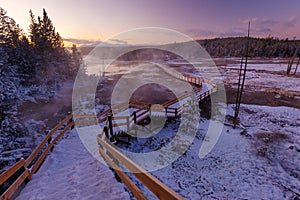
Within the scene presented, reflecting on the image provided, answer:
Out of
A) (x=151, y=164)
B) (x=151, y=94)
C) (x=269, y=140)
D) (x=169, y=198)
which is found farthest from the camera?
(x=151, y=94)

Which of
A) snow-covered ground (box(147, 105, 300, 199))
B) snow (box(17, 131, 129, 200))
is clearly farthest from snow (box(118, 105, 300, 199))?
snow (box(17, 131, 129, 200))

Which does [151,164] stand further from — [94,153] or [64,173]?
[64,173]

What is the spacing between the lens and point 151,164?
827 cm

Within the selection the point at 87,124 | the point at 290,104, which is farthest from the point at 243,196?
the point at 290,104

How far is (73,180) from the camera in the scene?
4.12m

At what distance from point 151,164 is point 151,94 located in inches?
675

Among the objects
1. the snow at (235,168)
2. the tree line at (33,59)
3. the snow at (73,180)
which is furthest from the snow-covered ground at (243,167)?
the tree line at (33,59)

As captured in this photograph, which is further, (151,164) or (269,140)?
(269,140)

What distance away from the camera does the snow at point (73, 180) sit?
355 cm

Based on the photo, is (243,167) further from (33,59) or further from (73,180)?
(33,59)

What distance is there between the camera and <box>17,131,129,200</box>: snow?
140 inches

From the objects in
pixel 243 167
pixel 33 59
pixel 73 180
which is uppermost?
pixel 33 59

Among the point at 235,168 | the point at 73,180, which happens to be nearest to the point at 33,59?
the point at 73,180

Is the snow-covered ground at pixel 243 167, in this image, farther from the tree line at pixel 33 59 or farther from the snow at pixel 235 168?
the tree line at pixel 33 59
